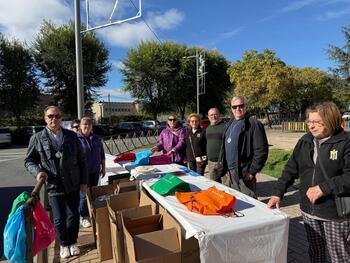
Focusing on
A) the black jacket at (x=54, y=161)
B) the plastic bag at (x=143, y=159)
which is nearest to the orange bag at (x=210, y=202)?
the black jacket at (x=54, y=161)

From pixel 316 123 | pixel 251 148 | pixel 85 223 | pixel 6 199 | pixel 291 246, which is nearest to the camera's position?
pixel 316 123

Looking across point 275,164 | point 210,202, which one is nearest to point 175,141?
point 210,202

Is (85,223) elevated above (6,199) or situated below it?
above

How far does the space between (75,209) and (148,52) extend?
31707 mm

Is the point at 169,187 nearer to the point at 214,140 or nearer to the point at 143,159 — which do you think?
the point at 143,159

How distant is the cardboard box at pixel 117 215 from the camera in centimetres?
284

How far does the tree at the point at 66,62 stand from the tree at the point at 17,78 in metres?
1.07

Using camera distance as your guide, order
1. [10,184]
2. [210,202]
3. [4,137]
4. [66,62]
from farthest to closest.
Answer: [66,62], [4,137], [10,184], [210,202]

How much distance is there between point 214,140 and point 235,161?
1344 mm

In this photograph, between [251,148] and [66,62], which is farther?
[66,62]

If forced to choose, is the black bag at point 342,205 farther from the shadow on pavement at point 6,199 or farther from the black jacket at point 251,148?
the shadow on pavement at point 6,199

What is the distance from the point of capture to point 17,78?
2803 cm

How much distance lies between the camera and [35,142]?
370 centimetres

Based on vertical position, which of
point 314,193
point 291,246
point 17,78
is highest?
point 17,78
